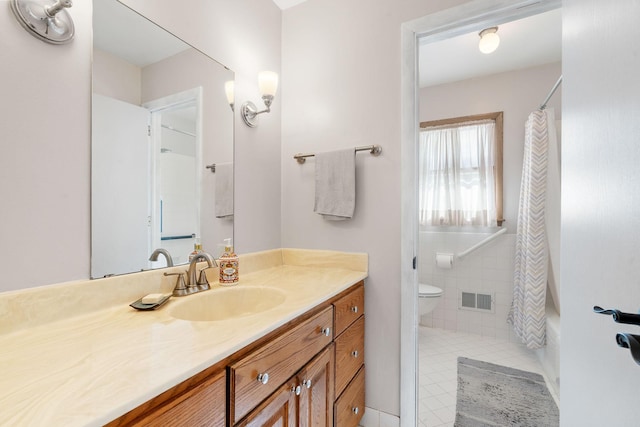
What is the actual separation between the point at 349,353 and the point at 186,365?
0.90 m

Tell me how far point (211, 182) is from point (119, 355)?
864 millimetres

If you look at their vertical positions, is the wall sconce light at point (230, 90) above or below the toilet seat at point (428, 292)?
above

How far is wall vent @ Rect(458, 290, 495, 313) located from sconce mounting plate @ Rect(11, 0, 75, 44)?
3.10 meters

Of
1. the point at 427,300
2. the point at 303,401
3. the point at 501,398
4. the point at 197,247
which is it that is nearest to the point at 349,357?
the point at 303,401

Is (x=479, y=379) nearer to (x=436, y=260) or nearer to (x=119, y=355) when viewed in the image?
(x=436, y=260)

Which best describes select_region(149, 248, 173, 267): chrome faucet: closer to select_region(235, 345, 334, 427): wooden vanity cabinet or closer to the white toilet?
select_region(235, 345, 334, 427): wooden vanity cabinet

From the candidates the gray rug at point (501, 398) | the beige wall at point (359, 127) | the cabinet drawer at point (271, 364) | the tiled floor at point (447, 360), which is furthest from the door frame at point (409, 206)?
the cabinet drawer at point (271, 364)

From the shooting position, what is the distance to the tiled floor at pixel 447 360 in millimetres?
1610

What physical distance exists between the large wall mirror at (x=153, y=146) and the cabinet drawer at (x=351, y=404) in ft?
2.89

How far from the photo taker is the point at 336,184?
5.03 ft

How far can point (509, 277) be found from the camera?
2508 mm

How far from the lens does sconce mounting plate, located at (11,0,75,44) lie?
75 centimetres

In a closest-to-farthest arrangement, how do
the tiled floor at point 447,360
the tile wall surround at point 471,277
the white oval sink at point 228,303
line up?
the white oval sink at point 228,303, the tiled floor at point 447,360, the tile wall surround at point 471,277

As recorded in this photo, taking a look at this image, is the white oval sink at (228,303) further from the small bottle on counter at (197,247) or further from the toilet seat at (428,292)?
the toilet seat at (428,292)
